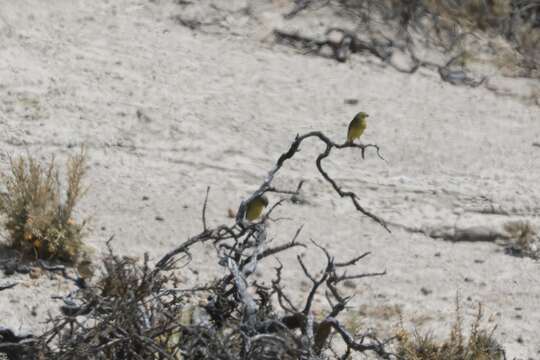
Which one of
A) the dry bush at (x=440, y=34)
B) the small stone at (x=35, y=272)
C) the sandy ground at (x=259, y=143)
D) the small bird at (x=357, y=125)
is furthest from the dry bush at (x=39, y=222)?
the dry bush at (x=440, y=34)

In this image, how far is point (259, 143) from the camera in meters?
8.28

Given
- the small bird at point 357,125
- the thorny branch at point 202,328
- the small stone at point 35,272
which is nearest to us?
the thorny branch at point 202,328

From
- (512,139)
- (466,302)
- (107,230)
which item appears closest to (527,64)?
(512,139)

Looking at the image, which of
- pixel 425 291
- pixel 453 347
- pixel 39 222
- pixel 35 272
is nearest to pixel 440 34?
pixel 425 291

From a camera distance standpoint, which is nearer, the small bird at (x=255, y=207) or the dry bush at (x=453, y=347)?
the small bird at (x=255, y=207)

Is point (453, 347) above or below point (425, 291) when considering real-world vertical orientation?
above

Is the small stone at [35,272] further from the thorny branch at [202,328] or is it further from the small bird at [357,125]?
the small bird at [357,125]

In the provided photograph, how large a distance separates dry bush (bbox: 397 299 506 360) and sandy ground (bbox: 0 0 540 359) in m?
0.40

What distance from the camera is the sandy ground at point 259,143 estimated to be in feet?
22.2

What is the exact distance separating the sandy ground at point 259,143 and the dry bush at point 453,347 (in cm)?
40

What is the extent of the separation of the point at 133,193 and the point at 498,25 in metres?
5.07

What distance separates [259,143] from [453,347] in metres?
3.05

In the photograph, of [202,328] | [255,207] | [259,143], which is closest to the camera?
[202,328]

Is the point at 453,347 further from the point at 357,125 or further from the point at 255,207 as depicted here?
the point at 357,125
